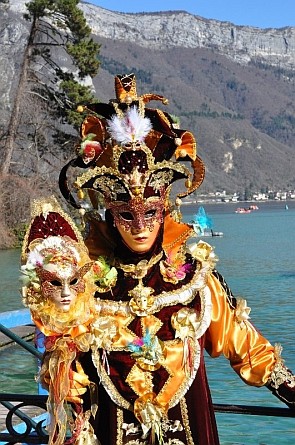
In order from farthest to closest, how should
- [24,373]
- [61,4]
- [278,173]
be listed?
[278,173]
[61,4]
[24,373]

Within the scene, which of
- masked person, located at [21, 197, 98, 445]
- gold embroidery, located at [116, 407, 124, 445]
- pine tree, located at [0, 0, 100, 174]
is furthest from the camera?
pine tree, located at [0, 0, 100, 174]

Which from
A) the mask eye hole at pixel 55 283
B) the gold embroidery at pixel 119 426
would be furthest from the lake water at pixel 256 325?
the mask eye hole at pixel 55 283

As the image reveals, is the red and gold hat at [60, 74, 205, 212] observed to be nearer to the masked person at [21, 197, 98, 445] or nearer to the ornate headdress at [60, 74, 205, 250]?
the ornate headdress at [60, 74, 205, 250]

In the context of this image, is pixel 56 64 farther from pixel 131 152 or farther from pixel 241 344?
pixel 241 344

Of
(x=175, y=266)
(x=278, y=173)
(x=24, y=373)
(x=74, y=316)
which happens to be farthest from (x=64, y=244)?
(x=278, y=173)

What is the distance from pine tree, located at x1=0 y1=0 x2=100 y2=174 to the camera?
31.7m

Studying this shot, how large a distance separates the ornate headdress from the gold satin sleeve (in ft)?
1.38

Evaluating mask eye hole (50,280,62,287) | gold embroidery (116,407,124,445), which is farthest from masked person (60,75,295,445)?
mask eye hole (50,280,62,287)

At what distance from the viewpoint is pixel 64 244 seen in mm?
2537

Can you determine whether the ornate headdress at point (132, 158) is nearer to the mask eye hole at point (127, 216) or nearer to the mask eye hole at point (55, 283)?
the mask eye hole at point (127, 216)

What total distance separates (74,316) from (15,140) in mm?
34638

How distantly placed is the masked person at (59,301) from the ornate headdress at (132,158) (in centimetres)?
20

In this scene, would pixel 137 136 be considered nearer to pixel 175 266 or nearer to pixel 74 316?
pixel 175 266

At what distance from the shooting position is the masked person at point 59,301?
8.13 ft
